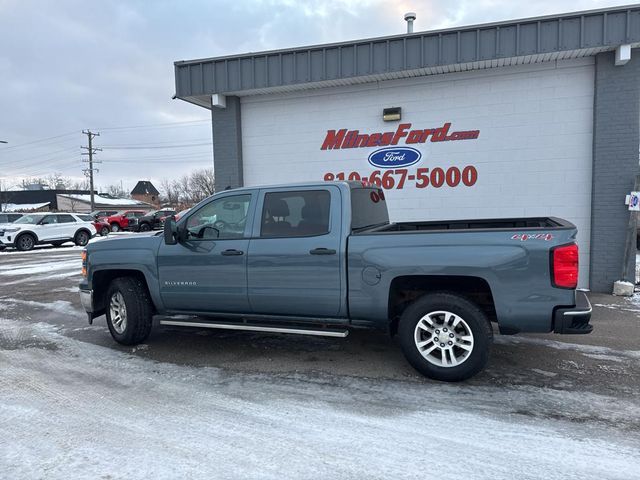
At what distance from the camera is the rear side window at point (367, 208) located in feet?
15.9

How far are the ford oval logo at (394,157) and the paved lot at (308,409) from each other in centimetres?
463

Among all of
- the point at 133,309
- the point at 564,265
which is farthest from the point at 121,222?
the point at 564,265

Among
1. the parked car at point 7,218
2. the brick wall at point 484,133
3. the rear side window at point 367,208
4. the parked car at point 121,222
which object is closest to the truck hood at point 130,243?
the rear side window at point 367,208

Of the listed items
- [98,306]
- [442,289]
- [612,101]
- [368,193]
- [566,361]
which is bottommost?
[566,361]

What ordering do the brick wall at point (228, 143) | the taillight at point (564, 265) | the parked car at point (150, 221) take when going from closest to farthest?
the taillight at point (564, 265) → the brick wall at point (228, 143) → the parked car at point (150, 221)

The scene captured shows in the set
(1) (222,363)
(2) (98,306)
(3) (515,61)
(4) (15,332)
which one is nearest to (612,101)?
(3) (515,61)

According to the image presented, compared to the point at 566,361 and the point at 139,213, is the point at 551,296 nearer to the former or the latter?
the point at 566,361

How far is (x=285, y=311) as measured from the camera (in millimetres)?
4816

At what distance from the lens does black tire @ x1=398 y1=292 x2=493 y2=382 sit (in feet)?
13.4

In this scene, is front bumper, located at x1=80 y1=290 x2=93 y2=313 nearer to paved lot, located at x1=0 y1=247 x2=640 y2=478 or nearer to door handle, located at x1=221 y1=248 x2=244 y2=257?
paved lot, located at x1=0 y1=247 x2=640 y2=478

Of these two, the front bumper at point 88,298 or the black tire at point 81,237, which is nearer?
the front bumper at point 88,298

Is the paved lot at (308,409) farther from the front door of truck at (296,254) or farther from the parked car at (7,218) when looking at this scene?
the parked car at (7,218)

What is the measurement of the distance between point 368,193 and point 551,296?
7.43 ft

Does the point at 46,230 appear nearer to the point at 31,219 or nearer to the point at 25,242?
the point at 31,219
